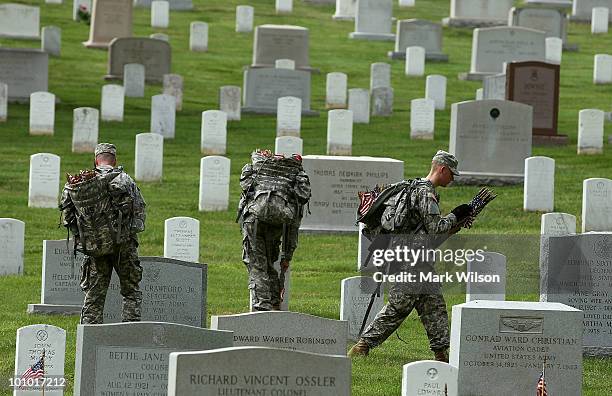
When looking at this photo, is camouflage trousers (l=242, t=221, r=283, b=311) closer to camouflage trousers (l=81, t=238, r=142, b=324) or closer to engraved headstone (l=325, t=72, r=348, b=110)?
camouflage trousers (l=81, t=238, r=142, b=324)

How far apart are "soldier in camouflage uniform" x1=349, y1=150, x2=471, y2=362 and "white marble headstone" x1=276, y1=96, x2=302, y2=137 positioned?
13216 mm

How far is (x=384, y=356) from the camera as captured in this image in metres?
14.1

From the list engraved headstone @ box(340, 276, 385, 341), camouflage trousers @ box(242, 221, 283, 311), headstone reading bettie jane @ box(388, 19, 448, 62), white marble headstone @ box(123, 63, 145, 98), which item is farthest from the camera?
headstone reading bettie jane @ box(388, 19, 448, 62)

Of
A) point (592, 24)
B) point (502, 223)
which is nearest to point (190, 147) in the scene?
point (502, 223)

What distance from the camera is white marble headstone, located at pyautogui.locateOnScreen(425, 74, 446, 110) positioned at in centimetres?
3033

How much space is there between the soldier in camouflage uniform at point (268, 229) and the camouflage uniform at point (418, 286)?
1.05 m

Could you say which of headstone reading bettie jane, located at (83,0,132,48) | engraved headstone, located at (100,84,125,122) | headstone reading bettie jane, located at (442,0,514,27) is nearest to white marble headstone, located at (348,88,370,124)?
engraved headstone, located at (100,84,125,122)

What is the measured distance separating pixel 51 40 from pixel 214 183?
563 inches

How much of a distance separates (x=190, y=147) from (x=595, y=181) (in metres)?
7.72

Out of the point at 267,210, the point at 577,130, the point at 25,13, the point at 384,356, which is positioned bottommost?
the point at 384,356

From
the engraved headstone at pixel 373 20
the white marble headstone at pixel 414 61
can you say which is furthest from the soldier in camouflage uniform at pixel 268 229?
the engraved headstone at pixel 373 20

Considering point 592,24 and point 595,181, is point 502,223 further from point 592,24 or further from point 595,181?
point 592,24

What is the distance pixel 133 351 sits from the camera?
432 inches

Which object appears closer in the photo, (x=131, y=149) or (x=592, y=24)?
(x=131, y=149)
